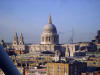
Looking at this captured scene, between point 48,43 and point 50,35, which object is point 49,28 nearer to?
point 50,35

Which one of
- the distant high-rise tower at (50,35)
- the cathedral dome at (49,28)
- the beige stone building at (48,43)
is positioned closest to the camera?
the beige stone building at (48,43)

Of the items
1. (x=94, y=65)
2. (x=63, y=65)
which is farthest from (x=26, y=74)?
(x=94, y=65)

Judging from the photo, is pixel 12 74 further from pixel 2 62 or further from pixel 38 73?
pixel 38 73

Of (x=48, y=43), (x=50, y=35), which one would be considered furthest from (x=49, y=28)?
(x=48, y=43)

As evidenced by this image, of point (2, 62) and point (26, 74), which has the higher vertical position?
point (2, 62)

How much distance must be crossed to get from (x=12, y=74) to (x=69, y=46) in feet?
130

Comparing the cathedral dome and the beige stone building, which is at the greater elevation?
the cathedral dome

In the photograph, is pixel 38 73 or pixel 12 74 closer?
pixel 12 74

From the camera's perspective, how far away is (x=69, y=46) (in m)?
42.2

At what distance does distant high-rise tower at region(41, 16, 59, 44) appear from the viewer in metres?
42.9

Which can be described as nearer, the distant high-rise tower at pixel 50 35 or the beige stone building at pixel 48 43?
the beige stone building at pixel 48 43

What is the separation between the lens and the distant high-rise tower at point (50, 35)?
4294cm

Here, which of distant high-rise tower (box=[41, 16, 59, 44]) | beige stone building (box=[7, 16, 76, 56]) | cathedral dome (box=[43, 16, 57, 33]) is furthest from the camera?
cathedral dome (box=[43, 16, 57, 33])

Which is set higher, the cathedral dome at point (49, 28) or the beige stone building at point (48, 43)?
the cathedral dome at point (49, 28)
